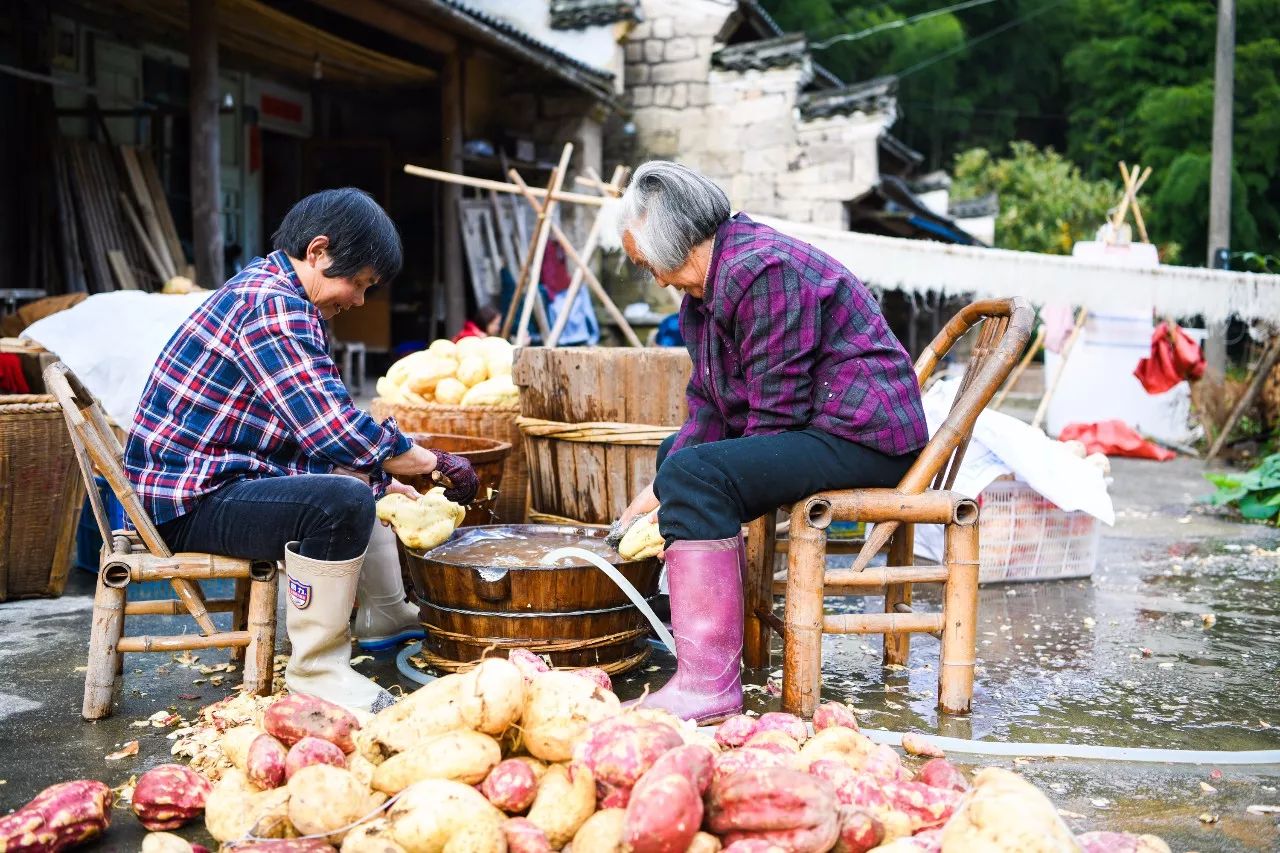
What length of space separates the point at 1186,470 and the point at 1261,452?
86cm

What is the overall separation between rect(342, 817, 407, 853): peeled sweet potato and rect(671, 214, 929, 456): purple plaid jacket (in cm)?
162

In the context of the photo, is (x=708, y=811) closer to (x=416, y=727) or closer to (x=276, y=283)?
(x=416, y=727)

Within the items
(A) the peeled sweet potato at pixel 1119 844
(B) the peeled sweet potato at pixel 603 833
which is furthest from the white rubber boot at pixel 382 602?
(A) the peeled sweet potato at pixel 1119 844

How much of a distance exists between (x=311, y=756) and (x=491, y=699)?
40cm

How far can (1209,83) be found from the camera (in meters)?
21.6

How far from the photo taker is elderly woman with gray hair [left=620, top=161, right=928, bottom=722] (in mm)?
3213

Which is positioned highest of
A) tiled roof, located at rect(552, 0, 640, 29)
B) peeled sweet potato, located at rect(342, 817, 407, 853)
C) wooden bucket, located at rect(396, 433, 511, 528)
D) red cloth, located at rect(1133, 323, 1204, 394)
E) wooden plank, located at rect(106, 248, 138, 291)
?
tiled roof, located at rect(552, 0, 640, 29)

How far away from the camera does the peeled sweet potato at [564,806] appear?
227 centimetres

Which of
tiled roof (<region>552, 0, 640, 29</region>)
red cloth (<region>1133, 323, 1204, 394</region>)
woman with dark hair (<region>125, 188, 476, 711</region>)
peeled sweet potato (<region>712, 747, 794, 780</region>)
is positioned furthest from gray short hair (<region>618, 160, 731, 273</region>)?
tiled roof (<region>552, 0, 640, 29</region>)

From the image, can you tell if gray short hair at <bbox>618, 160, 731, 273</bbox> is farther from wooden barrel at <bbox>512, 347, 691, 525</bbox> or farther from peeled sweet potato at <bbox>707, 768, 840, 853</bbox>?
peeled sweet potato at <bbox>707, 768, 840, 853</bbox>

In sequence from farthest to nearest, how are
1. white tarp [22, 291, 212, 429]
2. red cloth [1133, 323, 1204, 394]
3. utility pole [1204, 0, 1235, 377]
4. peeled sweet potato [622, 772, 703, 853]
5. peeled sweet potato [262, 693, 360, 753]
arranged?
utility pole [1204, 0, 1235, 377] → red cloth [1133, 323, 1204, 394] → white tarp [22, 291, 212, 429] → peeled sweet potato [262, 693, 360, 753] → peeled sweet potato [622, 772, 703, 853]

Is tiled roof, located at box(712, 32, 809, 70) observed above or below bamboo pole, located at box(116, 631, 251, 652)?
above

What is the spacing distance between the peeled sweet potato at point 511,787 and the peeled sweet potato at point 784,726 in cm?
67

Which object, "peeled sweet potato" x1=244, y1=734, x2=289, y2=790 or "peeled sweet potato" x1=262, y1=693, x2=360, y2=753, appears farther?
"peeled sweet potato" x1=262, y1=693, x2=360, y2=753
